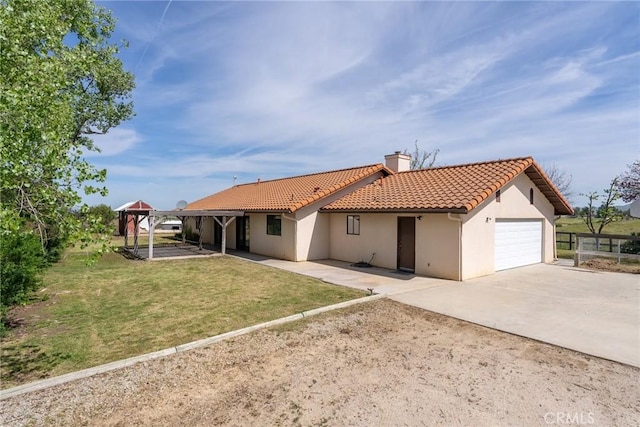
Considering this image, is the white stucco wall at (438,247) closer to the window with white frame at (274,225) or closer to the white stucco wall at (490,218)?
the white stucco wall at (490,218)

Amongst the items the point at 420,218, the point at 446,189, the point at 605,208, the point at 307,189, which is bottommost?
the point at 420,218

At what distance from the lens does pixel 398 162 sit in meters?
18.9

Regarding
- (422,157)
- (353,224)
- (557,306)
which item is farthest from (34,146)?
(422,157)

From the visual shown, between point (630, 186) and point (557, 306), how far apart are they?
66.0ft

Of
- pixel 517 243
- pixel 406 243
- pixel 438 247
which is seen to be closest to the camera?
pixel 438 247

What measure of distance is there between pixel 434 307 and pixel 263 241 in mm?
11825

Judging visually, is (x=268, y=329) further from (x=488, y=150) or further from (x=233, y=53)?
(x=488, y=150)

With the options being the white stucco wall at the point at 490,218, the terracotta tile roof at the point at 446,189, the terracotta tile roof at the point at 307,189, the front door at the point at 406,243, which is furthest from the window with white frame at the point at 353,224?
the white stucco wall at the point at 490,218

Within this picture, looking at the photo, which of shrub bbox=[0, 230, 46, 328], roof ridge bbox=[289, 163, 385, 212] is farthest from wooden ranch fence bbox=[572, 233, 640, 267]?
shrub bbox=[0, 230, 46, 328]

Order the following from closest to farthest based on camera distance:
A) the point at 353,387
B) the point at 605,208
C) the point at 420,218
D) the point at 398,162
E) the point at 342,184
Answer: the point at 353,387
the point at 420,218
the point at 342,184
the point at 398,162
the point at 605,208

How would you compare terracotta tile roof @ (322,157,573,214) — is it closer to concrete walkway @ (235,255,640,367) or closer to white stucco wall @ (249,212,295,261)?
white stucco wall @ (249,212,295,261)

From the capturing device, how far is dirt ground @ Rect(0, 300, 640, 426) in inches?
155

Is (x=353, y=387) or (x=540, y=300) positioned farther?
(x=540, y=300)

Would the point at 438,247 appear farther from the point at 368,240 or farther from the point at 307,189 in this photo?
the point at 307,189
